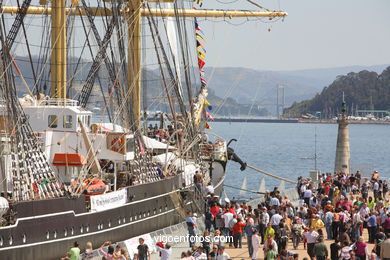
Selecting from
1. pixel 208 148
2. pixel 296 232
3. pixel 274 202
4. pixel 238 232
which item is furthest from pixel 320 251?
pixel 208 148

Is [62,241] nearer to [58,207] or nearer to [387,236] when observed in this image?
[58,207]

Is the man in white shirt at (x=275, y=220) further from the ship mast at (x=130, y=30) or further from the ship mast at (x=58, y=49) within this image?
the ship mast at (x=58, y=49)

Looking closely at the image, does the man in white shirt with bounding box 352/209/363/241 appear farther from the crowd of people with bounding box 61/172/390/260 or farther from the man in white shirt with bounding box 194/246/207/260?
the man in white shirt with bounding box 194/246/207/260

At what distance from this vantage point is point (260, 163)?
133250 mm

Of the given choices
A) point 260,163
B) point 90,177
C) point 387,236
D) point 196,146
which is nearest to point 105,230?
point 90,177

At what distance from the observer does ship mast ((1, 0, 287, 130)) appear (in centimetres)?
3816

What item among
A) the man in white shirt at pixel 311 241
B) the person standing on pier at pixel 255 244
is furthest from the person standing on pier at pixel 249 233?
the man in white shirt at pixel 311 241

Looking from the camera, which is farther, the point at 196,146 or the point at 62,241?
the point at 196,146

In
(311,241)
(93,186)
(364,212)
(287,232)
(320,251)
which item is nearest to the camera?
(320,251)

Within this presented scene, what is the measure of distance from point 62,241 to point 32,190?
186 cm

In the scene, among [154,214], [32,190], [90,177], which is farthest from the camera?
[154,214]

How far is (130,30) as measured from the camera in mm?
47812

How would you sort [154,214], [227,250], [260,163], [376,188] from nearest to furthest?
[227,250], [154,214], [376,188], [260,163]

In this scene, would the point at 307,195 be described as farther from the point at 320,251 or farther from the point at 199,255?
the point at 199,255
